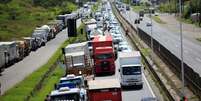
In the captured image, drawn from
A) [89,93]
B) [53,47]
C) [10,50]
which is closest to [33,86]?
[89,93]

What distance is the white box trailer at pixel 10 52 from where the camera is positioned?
66.9 meters

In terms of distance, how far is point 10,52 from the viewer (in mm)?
69000

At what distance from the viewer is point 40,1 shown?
182m

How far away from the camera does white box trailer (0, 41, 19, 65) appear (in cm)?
6693

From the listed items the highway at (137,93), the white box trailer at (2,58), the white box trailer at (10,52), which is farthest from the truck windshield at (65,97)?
the white box trailer at (10,52)

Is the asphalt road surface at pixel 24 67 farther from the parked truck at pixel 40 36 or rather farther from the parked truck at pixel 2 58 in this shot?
the parked truck at pixel 40 36

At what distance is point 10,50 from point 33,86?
72.1 ft

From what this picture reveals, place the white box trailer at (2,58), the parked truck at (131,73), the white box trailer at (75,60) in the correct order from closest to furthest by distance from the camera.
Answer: the parked truck at (131,73)
the white box trailer at (75,60)
the white box trailer at (2,58)

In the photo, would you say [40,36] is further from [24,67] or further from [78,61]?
[78,61]

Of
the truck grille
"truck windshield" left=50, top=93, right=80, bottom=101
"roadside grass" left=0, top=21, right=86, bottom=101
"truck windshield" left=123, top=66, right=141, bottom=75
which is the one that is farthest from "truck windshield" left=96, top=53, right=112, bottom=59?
"truck windshield" left=50, top=93, right=80, bottom=101

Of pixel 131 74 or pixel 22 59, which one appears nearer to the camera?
pixel 131 74

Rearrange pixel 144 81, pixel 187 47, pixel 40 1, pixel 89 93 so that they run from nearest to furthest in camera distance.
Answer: pixel 89 93 → pixel 144 81 → pixel 187 47 → pixel 40 1

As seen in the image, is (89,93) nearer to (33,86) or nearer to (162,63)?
(33,86)

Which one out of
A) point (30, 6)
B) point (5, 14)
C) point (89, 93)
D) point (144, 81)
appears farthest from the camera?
point (30, 6)
